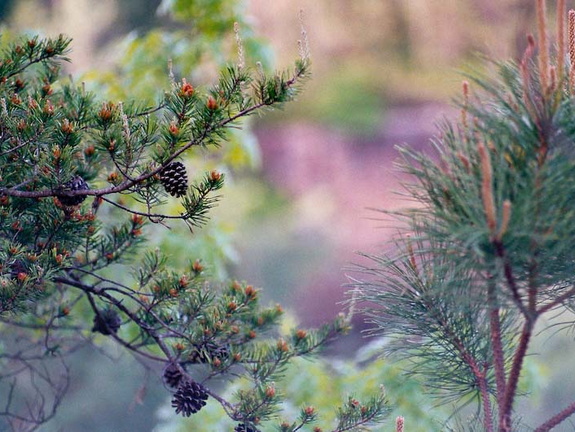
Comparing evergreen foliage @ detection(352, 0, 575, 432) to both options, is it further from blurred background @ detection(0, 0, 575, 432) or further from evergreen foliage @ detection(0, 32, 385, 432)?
blurred background @ detection(0, 0, 575, 432)

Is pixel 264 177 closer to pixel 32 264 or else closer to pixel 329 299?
pixel 329 299

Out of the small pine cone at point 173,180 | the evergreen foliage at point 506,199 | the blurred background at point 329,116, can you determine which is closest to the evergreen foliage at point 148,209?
the small pine cone at point 173,180

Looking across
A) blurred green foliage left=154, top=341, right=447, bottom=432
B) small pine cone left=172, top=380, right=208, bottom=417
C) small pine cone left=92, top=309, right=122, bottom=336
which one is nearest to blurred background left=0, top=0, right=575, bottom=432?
blurred green foliage left=154, top=341, right=447, bottom=432

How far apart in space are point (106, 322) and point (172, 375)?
143 mm

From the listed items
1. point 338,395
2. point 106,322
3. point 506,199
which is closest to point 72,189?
point 106,322

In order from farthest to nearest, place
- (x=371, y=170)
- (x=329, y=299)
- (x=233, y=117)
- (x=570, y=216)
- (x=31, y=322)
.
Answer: (x=371, y=170)
(x=329, y=299)
(x=31, y=322)
(x=233, y=117)
(x=570, y=216)

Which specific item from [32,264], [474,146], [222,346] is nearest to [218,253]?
[222,346]

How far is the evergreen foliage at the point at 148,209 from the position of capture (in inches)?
32.0

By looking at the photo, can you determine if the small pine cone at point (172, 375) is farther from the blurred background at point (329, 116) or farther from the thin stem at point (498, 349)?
the blurred background at point (329, 116)

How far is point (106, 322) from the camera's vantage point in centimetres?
106

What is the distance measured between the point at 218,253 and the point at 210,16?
0.62 metres

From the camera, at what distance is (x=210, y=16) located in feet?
6.36

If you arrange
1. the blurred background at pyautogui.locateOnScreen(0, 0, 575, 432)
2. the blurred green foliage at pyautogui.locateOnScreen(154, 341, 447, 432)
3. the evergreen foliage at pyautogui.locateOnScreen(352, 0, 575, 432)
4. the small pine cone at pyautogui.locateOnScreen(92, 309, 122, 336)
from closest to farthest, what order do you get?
the evergreen foliage at pyautogui.locateOnScreen(352, 0, 575, 432)
the small pine cone at pyautogui.locateOnScreen(92, 309, 122, 336)
the blurred green foliage at pyautogui.locateOnScreen(154, 341, 447, 432)
the blurred background at pyautogui.locateOnScreen(0, 0, 575, 432)

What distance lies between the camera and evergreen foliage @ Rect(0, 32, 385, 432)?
813mm
